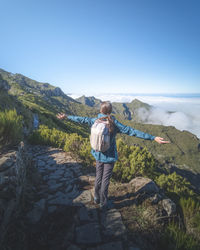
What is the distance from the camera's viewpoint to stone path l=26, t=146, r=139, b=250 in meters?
2.02

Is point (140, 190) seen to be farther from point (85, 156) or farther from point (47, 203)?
point (85, 156)

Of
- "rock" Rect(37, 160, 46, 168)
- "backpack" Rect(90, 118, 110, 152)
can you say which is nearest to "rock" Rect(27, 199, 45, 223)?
"backpack" Rect(90, 118, 110, 152)

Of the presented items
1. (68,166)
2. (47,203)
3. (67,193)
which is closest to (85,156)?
(68,166)

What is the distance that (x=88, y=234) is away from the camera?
217cm

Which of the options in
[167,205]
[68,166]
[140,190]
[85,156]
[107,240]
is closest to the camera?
[107,240]

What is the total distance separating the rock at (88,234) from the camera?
6.71ft

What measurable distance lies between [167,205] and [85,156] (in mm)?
3355

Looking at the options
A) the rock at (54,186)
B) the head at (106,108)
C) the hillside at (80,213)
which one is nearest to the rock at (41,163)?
the hillside at (80,213)

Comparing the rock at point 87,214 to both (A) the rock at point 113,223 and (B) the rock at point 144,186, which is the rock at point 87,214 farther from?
(B) the rock at point 144,186

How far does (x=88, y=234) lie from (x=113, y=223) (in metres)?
0.51

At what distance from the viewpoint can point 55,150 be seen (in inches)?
263

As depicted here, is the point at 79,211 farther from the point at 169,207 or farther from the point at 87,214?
the point at 169,207

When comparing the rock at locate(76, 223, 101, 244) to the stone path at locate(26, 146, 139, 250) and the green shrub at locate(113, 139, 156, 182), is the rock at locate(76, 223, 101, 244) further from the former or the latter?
the green shrub at locate(113, 139, 156, 182)

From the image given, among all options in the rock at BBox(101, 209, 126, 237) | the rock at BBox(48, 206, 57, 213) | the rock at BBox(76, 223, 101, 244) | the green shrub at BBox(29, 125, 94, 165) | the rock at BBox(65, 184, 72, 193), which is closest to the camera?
the rock at BBox(76, 223, 101, 244)
